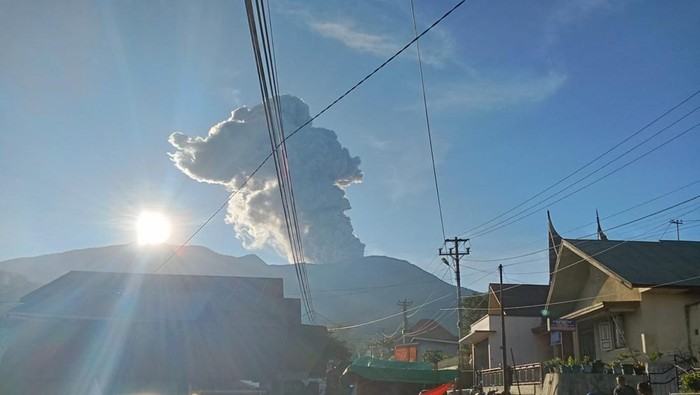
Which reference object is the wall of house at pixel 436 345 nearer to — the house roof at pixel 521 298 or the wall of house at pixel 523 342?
the house roof at pixel 521 298

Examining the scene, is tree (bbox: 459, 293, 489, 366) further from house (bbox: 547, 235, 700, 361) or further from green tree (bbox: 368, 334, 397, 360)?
house (bbox: 547, 235, 700, 361)

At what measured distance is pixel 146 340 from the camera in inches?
1121

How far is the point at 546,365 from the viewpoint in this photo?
2061cm

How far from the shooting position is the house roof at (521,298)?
116 feet

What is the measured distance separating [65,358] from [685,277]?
81.4 ft

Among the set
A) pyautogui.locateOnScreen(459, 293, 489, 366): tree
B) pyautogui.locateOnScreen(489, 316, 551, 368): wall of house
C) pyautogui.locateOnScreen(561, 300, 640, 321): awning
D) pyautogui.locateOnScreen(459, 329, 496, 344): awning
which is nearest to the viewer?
pyautogui.locateOnScreen(561, 300, 640, 321): awning

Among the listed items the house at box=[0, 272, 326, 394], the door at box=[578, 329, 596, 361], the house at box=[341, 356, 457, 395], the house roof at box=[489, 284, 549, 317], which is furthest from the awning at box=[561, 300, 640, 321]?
the house at box=[0, 272, 326, 394]

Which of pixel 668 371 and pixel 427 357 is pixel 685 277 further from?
pixel 427 357

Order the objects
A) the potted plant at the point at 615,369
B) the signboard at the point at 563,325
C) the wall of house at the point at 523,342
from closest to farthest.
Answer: the potted plant at the point at 615,369, the signboard at the point at 563,325, the wall of house at the point at 523,342

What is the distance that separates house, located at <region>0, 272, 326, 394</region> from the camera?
26766 mm

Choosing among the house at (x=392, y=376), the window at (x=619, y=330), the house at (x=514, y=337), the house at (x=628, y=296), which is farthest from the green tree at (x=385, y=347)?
the window at (x=619, y=330)

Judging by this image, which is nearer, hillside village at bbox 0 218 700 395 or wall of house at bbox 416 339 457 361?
hillside village at bbox 0 218 700 395

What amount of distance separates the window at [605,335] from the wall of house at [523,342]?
8.61m

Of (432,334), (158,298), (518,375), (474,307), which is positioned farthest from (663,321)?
(432,334)
